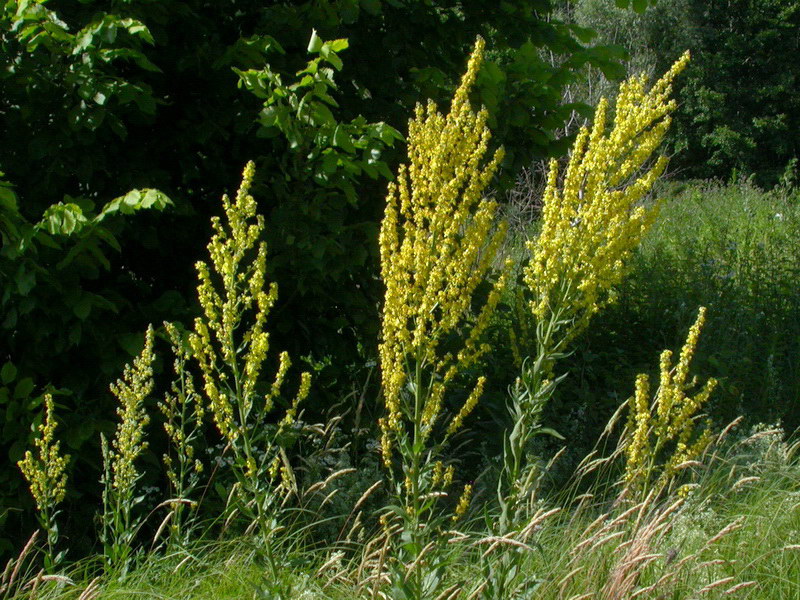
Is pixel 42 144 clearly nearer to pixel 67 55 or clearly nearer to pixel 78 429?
pixel 67 55

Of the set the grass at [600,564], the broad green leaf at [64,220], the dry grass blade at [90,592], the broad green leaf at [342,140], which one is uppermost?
the broad green leaf at [342,140]

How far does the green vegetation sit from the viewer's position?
2686 mm

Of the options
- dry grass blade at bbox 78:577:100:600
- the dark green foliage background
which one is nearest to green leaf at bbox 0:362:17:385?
the dark green foliage background

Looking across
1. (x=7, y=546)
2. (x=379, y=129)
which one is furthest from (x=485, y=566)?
(x=7, y=546)

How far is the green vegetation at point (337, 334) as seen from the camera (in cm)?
269

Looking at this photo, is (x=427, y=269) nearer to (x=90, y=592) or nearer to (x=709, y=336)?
(x=90, y=592)

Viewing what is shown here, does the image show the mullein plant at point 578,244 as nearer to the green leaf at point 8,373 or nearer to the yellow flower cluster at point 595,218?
the yellow flower cluster at point 595,218

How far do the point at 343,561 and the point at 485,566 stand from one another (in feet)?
4.19

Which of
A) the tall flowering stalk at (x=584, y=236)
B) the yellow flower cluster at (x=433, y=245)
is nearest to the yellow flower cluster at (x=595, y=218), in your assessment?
the tall flowering stalk at (x=584, y=236)

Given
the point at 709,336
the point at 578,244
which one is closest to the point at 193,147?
the point at 578,244

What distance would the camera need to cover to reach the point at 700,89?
28.4 m

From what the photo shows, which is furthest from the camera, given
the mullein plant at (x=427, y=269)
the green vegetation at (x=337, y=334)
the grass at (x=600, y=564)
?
the grass at (x=600, y=564)

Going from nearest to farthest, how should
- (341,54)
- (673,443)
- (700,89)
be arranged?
(341,54) → (673,443) → (700,89)

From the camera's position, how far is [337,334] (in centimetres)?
479
